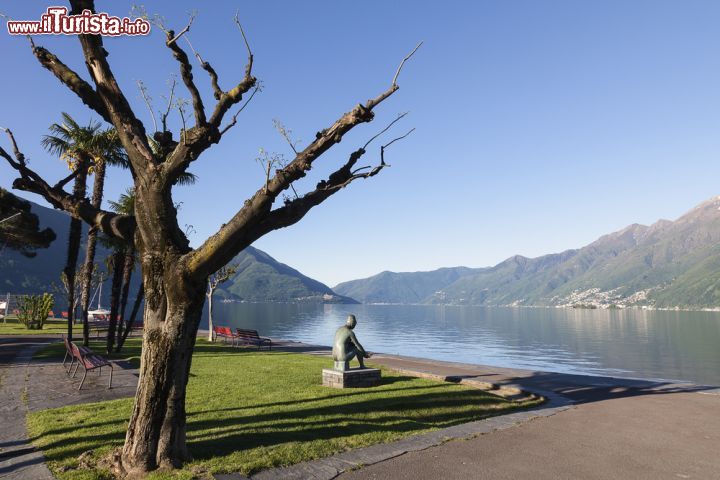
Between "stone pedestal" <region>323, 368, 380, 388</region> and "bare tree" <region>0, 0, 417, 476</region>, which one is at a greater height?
"bare tree" <region>0, 0, 417, 476</region>

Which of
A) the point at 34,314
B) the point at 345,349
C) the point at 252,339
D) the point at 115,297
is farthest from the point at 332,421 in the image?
the point at 34,314

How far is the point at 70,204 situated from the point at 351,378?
8060 mm

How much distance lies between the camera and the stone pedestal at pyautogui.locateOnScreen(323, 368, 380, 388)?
1275cm

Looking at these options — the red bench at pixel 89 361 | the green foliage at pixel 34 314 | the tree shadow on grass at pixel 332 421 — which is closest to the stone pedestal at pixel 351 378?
the tree shadow on grass at pixel 332 421

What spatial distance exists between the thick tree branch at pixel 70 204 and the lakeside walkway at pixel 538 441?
3372 mm

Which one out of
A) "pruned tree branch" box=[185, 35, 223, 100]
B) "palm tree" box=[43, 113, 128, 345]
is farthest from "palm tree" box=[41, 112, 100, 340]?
"pruned tree branch" box=[185, 35, 223, 100]

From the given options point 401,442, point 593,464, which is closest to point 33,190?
point 401,442

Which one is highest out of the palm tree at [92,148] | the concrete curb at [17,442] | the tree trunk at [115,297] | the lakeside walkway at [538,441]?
the palm tree at [92,148]

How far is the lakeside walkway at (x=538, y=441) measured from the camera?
6.57 meters

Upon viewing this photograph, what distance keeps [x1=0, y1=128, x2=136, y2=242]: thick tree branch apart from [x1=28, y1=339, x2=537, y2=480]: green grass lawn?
3.28 m

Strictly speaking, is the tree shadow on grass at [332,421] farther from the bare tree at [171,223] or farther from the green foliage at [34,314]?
the green foliage at [34,314]

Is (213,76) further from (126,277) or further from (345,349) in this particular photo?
(126,277)

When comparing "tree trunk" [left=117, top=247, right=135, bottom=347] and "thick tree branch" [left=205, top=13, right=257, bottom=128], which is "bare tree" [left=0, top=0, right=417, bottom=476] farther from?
"tree trunk" [left=117, top=247, right=135, bottom=347]

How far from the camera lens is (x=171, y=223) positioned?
6.84 metres
